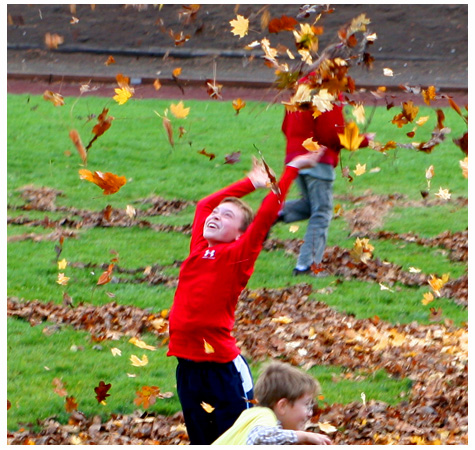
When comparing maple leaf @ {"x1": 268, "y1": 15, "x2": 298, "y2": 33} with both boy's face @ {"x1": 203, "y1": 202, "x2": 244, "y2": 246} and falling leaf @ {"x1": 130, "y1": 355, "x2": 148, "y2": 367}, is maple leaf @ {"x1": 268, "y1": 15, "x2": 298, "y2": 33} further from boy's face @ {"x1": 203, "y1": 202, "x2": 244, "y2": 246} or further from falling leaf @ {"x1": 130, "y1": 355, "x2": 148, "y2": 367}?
falling leaf @ {"x1": 130, "y1": 355, "x2": 148, "y2": 367}

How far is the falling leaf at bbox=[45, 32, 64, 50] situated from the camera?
700 inches

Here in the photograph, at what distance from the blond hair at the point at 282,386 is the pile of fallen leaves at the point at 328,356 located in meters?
1.23

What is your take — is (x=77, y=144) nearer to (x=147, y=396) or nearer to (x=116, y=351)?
(x=116, y=351)

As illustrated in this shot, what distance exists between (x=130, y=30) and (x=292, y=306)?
1396cm

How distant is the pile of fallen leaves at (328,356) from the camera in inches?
181

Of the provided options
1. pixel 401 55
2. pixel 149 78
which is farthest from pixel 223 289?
pixel 401 55

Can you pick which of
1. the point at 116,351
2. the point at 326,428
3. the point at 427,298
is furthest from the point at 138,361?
the point at 427,298

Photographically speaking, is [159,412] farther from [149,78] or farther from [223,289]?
[149,78]

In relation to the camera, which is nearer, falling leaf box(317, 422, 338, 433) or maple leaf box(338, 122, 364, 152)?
falling leaf box(317, 422, 338, 433)

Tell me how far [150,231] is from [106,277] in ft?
4.89

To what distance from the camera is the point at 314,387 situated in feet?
11.5

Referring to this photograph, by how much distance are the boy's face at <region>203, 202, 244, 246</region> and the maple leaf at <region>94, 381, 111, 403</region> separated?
4.47 feet

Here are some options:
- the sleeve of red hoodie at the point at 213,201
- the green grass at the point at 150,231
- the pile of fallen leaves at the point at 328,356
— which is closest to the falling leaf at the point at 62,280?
the green grass at the point at 150,231

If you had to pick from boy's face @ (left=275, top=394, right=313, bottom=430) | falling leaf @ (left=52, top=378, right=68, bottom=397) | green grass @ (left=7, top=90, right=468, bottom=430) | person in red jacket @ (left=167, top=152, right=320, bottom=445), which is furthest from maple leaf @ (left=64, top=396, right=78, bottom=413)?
boy's face @ (left=275, top=394, right=313, bottom=430)
